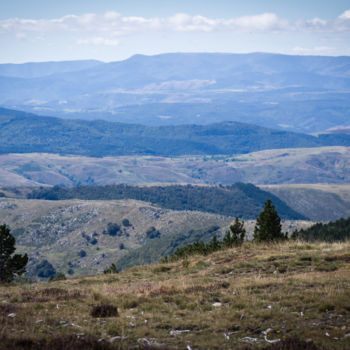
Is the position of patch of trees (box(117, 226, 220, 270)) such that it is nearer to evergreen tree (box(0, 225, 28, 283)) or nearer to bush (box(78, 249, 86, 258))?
bush (box(78, 249, 86, 258))

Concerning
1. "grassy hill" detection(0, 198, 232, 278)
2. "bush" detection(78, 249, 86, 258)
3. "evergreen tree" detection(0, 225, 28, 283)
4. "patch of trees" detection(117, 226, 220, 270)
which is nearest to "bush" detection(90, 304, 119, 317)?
"evergreen tree" detection(0, 225, 28, 283)

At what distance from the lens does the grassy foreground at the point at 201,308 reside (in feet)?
37.2

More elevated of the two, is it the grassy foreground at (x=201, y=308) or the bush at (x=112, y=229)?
the grassy foreground at (x=201, y=308)

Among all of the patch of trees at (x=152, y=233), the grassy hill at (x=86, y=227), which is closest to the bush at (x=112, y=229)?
the grassy hill at (x=86, y=227)

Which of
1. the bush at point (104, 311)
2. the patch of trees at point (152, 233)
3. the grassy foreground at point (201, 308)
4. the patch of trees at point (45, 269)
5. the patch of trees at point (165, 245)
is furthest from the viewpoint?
the patch of trees at point (152, 233)

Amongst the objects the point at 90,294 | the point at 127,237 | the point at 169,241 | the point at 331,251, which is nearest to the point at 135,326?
the point at 90,294

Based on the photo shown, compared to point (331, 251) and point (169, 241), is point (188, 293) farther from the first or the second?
point (169, 241)

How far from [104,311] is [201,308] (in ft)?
9.63

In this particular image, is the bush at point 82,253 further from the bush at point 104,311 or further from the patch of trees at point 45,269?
the bush at point 104,311

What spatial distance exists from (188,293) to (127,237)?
149850 millimetres

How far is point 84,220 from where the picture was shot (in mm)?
171750

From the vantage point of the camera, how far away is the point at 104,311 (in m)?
14.1

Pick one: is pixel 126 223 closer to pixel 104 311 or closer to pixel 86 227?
pixel 86 227

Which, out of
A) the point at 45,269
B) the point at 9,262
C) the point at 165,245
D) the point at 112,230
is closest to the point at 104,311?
the point at 9,262
